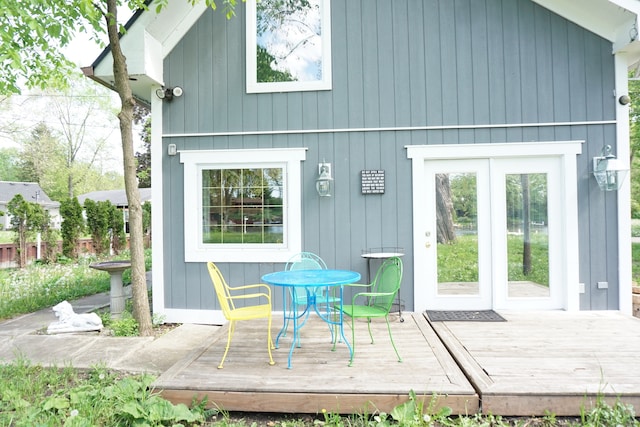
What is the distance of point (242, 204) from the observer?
15.4 feet

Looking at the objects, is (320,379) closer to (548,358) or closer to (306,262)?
(306,262)

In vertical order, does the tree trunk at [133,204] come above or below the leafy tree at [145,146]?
below

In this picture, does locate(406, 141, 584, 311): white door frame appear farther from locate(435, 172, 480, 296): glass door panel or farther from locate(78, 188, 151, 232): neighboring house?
locate(78, 188, 151, 232): neighboring house

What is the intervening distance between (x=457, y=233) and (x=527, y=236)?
33.7 inches

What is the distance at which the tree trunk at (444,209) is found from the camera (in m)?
4.49

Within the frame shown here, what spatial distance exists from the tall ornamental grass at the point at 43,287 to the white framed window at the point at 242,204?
282 centimetres

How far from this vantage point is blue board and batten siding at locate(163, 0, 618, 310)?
14.1ft

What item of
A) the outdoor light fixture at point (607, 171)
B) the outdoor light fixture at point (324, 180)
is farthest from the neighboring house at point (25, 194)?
the outdoor light fixture at point (607, 171)

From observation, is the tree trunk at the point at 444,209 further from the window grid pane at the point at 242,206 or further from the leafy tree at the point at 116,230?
the leafy tree at the point at 116,230

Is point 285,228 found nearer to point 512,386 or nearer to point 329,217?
point 329,217

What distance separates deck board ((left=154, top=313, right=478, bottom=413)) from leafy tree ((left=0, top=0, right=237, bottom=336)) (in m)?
1.55

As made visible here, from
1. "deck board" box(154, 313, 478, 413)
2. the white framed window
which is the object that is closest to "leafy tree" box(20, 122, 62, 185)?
the white framed window

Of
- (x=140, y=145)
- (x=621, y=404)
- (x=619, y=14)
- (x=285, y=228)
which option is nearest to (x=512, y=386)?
(x=621, y=404)

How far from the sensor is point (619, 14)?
13.2 feet
